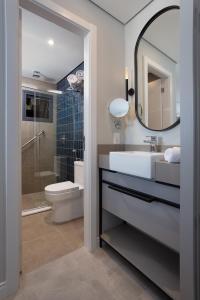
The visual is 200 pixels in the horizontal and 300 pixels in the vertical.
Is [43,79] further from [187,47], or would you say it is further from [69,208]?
[187,47]

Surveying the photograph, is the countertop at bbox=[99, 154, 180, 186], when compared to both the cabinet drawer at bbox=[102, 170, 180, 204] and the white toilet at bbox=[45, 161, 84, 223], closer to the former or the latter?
the cabinet drawer at bbox=[102, 170, 180, 204]

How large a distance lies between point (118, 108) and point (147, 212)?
110 centimetres

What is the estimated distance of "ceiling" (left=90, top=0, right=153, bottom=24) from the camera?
1.67m

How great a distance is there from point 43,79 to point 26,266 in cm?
327

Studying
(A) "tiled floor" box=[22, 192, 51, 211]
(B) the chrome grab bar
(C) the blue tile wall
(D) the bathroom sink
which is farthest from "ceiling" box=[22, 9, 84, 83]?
(A) "tiled floor" box=[22, 192, 51, 211]

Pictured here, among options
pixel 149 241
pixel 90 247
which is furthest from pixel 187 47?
pixel 90 247

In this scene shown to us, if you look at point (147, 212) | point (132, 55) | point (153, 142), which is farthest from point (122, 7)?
point (147, 212)

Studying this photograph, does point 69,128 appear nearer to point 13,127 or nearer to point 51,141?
point 51,141

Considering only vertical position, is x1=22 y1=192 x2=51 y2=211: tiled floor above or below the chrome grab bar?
below

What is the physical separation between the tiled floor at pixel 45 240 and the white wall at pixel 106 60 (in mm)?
1131

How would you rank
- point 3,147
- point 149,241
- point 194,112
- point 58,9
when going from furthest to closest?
point 149,241 → point 58,9 → point 3,147 → point 194,112

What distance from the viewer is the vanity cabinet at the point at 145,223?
3.44ft

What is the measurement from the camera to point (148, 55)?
173 cm

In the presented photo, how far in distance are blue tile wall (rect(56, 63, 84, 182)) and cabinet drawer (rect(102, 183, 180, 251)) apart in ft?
4.63
